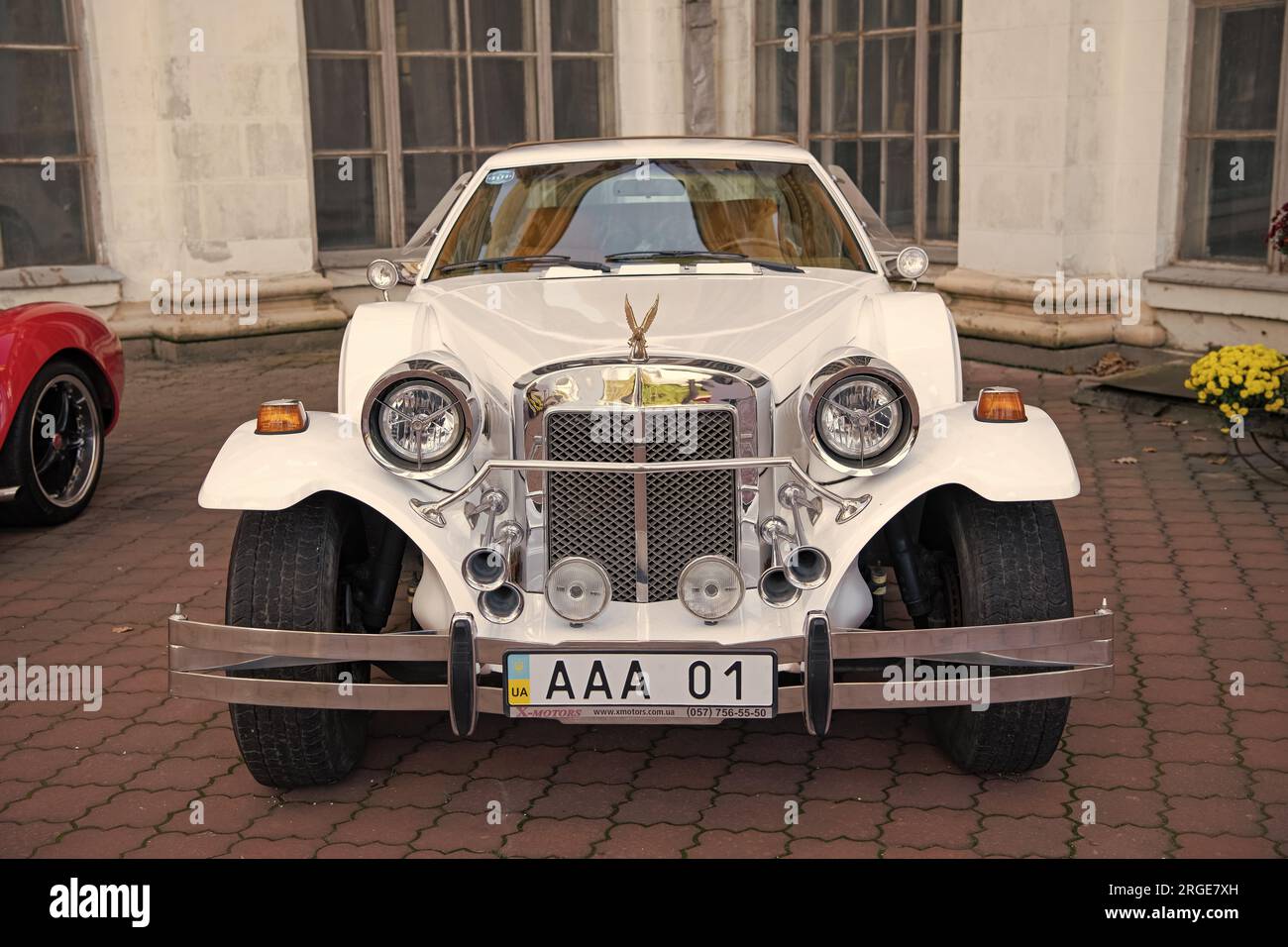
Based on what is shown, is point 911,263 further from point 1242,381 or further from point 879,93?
point 879,93

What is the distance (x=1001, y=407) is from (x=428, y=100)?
9.25 meters

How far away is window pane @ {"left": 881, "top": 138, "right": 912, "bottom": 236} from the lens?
11344 mm

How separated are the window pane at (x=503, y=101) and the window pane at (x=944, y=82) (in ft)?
11.4

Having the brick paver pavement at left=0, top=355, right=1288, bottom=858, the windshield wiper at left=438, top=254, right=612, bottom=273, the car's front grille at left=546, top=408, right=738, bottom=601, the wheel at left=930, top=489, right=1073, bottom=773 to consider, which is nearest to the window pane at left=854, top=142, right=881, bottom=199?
the brick paver pavement at left=0, top=355, right=1288, bottom=858

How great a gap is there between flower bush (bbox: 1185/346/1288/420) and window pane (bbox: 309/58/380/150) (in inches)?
290

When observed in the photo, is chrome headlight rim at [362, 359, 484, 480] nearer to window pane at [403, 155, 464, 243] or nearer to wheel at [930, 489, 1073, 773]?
wheel at [930, 489, 1073, 773]

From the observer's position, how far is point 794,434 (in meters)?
3.82

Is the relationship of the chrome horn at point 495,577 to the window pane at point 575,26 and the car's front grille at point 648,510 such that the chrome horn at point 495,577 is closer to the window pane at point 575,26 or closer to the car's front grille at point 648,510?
the car's front grille at point 648,510

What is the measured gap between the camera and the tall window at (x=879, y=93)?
11.0m

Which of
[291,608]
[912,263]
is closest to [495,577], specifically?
[291,608]

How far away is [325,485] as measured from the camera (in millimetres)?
3641

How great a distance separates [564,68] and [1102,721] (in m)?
9.59

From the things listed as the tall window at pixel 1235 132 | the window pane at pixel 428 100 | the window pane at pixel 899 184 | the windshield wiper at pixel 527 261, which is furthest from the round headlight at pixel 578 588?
the window pane at pixel 428 100
